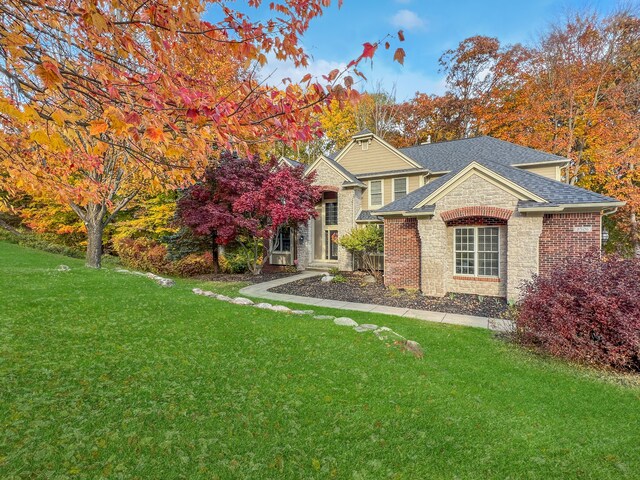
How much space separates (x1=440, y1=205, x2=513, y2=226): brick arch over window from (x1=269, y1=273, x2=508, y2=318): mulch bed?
264 centimetres

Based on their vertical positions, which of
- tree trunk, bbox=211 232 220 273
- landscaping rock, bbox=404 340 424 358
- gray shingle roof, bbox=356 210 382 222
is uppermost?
gray shingle roof, bbox=356 210 382 222

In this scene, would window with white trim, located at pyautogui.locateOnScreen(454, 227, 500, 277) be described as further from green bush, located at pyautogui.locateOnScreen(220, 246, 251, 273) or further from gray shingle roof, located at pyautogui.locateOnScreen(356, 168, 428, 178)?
green bush, located at pyautogui.locateOnScreen(220, 246, 251, 273)


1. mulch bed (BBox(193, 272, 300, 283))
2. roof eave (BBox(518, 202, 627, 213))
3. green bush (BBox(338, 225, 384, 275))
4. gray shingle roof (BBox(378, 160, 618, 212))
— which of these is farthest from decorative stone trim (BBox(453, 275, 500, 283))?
mulch bed (BBox(193, 272, 300, 283))

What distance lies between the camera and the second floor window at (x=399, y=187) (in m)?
17.7

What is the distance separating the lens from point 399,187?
58.4 feet

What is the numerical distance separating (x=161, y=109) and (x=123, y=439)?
10.2 ft

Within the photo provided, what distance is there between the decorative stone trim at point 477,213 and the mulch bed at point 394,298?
2805 mm

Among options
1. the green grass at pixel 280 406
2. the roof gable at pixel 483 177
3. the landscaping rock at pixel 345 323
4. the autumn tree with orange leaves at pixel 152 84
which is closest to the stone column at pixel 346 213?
the roof gable at pixel 483 177

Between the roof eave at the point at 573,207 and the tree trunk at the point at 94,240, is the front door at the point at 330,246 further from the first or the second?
the tree trunk at the point at 94,240

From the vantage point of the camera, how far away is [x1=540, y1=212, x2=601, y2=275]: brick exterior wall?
31.8 ft

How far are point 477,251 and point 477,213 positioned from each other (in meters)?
1.50

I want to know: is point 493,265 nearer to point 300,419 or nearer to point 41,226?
point 300,419

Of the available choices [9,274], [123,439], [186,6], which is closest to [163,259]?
[9,274]

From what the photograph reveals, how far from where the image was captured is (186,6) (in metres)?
2.66
